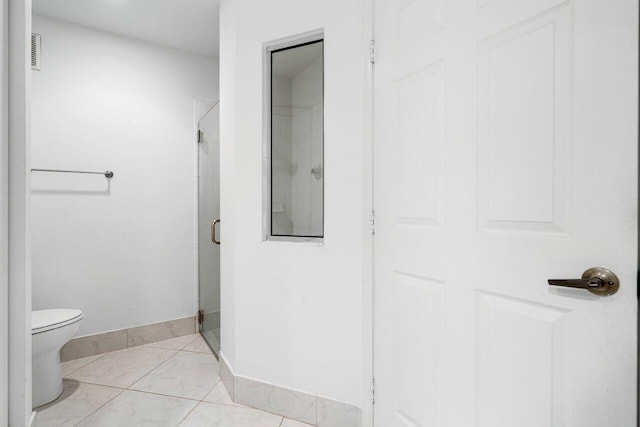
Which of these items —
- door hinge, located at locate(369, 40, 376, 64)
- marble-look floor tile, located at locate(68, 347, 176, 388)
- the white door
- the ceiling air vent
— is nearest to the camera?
the white door

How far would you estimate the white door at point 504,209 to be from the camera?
0.80 m

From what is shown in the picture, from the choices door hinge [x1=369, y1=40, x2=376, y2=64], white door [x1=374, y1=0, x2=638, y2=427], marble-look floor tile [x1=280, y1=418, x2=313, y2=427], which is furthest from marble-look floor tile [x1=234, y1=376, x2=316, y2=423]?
door hinge [x1=369, y1=40, x2=376, y2=64]

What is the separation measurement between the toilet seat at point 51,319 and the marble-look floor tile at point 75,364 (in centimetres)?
50

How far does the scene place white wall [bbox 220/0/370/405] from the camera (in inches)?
61.7

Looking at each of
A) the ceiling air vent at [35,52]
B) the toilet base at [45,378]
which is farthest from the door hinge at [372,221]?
the ceiling air vent at [35,52]

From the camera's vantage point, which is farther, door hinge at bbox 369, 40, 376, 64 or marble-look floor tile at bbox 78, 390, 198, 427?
marble-look floor tile at bbox 78, 390, 198, 427

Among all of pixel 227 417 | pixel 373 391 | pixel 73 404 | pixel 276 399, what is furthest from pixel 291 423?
pixel 73 404

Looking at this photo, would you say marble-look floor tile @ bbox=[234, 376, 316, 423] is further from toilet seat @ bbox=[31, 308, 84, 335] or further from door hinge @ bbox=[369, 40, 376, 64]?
door hinge @ bbox=[369, 40, 376, 64]

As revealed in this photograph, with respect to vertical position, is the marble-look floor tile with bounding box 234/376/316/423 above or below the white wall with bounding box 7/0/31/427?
below

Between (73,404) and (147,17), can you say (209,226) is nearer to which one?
(73,404)

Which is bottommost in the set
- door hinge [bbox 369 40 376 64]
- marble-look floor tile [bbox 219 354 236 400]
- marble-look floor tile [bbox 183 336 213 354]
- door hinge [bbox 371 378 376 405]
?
marble-look floor tile [bbox 183 336 213 354]

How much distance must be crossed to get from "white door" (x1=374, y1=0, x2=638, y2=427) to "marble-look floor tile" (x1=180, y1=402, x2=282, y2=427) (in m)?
0.65

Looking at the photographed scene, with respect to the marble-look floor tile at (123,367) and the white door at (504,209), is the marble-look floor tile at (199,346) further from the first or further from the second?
the white door at (504,209)

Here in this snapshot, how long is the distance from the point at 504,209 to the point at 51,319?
2412mm
